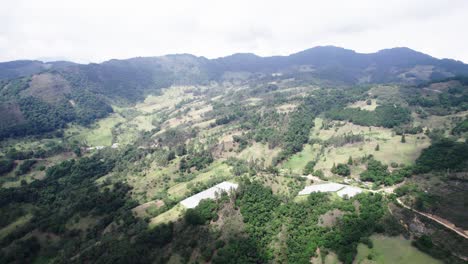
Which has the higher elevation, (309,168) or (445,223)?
(445,223)

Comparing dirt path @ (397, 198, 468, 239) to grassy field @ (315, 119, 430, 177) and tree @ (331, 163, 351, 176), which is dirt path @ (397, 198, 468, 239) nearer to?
tree @ (331, 163, 351, 176)

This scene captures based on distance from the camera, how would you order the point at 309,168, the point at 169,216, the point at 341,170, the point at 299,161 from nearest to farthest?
the point at 169,216
the point at 341,170
the point at 309,168
the point at 299,161

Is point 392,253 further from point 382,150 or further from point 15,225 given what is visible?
point 15,225

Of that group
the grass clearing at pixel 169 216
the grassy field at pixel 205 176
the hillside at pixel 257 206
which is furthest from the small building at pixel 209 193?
the grassy field at pixel 205 176

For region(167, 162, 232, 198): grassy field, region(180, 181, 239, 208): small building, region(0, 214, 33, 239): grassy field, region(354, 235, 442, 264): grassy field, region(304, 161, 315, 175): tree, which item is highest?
region(354, 235, 442, 264): grassy field

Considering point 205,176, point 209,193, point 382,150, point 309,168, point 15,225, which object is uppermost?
point 382,150

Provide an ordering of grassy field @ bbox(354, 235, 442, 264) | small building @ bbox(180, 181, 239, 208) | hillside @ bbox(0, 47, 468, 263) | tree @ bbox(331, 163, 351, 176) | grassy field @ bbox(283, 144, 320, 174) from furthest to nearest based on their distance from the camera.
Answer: grassy field @ bbox(283, 144, 320, 174)
tree @ bbox(331, 163, 351, 176)
small building @ bbox(180, 181, 239, 208)
hillside @ bbox(0, 47, 468, 263)
grassy field @ bbox(354, 235, 442, 264)

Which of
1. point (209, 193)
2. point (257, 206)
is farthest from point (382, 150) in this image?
point (209, 193)

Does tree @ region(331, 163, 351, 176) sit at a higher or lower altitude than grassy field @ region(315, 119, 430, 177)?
lower

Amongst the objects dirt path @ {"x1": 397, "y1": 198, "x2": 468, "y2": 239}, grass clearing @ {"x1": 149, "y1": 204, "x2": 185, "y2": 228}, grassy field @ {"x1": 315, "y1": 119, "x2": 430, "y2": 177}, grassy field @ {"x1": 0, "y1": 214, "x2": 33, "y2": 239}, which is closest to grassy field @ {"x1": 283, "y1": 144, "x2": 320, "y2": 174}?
grassy field @ {"x1": 315, "y1": 119, "x2": 430, "y2": 177}

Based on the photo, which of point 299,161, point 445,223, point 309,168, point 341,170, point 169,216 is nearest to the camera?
point 445,223
